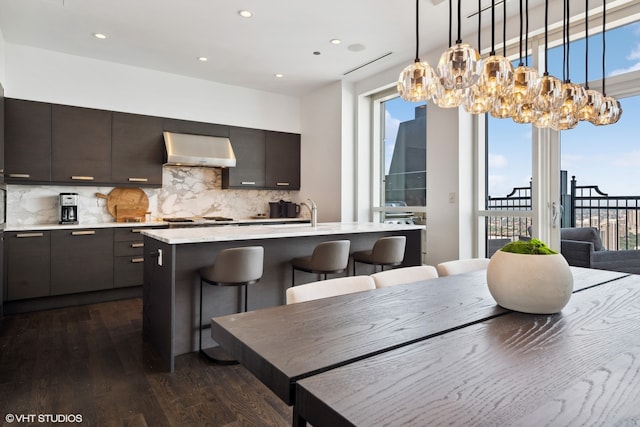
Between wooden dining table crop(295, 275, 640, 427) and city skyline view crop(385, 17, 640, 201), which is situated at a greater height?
city skyline view crop(385, 17, 640, 201)

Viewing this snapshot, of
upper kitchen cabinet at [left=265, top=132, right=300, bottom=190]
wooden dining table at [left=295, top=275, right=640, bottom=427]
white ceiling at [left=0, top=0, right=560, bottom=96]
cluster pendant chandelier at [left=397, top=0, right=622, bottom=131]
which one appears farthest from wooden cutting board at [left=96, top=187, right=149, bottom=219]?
wooden dining table at [left=295, top=275, right=640, bottom=427]

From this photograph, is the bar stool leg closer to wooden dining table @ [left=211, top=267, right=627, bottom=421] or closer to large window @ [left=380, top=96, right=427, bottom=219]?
wooden dining table @ [left=211, top=267, right=627, bottom=421]

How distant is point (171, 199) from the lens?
5.03m

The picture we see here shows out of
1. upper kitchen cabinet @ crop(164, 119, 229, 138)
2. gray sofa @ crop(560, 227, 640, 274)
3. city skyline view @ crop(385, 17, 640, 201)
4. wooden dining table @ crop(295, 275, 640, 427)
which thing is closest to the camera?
wooden dining table @ crop(295, 275, 640, 427)

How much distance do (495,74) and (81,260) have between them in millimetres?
4171

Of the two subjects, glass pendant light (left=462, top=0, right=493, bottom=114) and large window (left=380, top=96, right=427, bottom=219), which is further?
large window (left=380, top=96, right=427, bottom=219)

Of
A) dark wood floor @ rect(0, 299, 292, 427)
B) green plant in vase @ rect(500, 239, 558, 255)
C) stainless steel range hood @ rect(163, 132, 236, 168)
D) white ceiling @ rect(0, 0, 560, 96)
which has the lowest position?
dark wood floor @ rect(0, 299, 292, 427)

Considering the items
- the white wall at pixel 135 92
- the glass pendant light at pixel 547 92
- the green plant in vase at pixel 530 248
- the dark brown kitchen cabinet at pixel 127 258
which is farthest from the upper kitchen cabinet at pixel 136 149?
the green plant in vase at pixel 530 248

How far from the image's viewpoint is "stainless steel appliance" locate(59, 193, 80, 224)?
4.13m

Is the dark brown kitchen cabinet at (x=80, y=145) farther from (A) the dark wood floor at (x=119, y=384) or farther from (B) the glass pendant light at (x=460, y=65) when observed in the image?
(B) the glass pendant light at (x=460, y=65)

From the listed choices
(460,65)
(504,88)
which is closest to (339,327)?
(460,65)

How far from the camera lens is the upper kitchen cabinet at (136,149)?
440 cm

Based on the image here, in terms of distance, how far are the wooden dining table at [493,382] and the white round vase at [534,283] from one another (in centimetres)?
13

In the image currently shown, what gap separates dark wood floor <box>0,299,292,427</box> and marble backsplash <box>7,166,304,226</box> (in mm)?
1472
